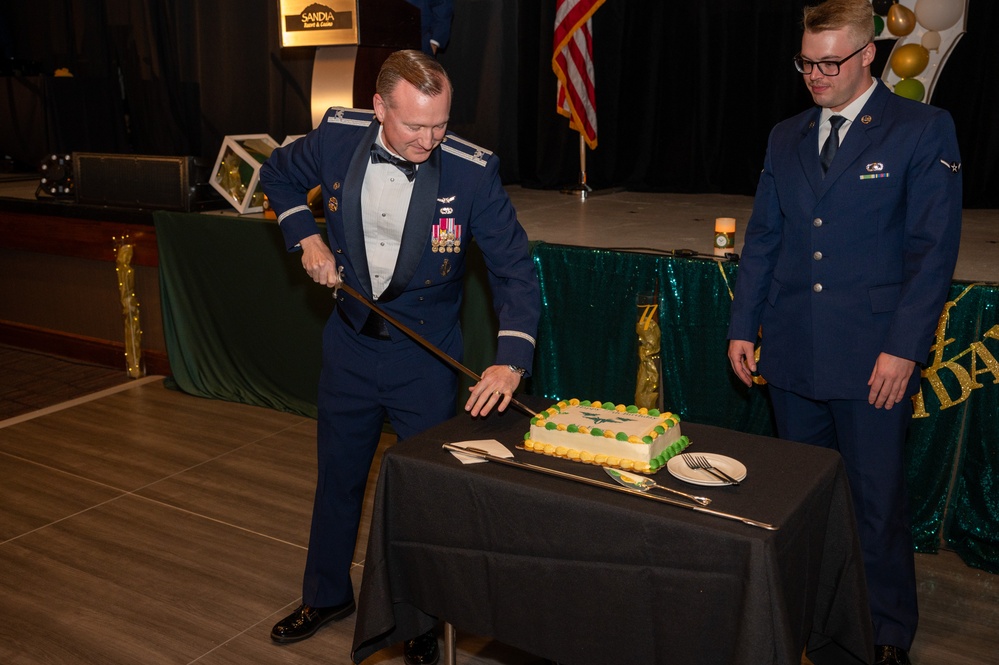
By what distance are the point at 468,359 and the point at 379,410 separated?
1417 millimetres

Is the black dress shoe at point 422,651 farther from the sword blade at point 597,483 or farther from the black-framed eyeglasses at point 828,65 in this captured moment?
the black-framed eyeglasses at point 828,65

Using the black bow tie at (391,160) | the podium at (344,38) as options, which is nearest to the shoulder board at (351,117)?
the black bow tie at (391,160)

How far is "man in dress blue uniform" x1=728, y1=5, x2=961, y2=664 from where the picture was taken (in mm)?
2061

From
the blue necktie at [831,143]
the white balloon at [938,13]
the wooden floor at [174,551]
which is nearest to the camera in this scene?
the blue necktie at [831,143]

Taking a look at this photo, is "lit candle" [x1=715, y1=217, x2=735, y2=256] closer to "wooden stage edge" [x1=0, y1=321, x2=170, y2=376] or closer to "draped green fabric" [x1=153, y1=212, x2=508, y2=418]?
"draped green fabric" [x1=153, y1=212, x2=508, y2=418]

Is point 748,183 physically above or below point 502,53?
below

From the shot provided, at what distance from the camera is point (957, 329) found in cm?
288

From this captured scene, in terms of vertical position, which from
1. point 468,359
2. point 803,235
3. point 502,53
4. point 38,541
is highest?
point 502,53

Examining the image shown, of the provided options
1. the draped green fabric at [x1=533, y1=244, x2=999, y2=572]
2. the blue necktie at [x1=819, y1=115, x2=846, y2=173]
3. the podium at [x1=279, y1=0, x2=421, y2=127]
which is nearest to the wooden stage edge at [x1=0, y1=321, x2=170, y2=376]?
the podium at [x1=279, y1=0, x2=421, y2=127]

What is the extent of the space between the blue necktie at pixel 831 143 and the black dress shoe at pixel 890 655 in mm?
1178

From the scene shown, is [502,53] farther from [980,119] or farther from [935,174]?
[935,174]

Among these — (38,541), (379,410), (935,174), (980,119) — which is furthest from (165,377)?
(980,119)

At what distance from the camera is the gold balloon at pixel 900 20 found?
4.22 m

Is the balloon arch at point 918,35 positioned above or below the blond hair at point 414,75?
above
